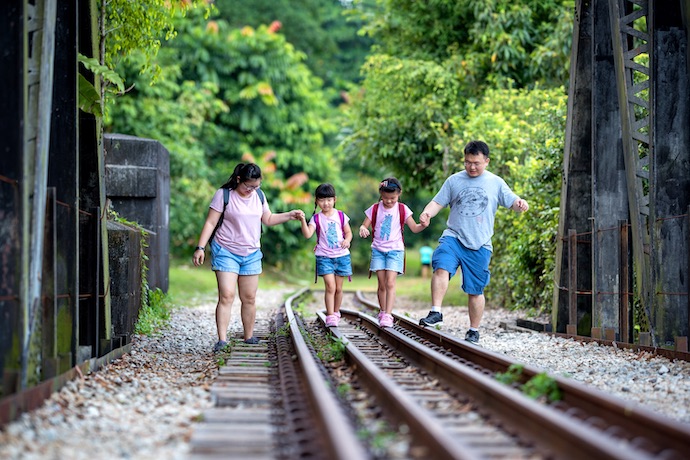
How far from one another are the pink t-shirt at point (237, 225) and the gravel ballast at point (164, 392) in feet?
3.59

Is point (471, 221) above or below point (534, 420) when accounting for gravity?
above

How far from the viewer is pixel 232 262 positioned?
9031 millimetres

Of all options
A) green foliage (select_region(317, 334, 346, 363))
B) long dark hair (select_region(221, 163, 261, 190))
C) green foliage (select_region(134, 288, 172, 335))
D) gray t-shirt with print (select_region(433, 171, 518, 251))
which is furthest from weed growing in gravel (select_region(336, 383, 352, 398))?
green foliage (select_region(134, 288, 172, 335))

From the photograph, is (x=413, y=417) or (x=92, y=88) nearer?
(x=413, y=417)

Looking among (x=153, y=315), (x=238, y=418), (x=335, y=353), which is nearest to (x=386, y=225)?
(x=335, y=353)

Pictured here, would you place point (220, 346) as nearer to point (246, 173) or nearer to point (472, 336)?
point (246, 173)

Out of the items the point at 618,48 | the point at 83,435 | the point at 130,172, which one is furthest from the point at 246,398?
the point at 130,172

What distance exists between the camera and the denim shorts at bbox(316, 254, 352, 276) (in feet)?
34.8

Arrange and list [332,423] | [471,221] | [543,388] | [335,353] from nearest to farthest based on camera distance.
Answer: [332,423], [543,388], [335,353], [471,221]

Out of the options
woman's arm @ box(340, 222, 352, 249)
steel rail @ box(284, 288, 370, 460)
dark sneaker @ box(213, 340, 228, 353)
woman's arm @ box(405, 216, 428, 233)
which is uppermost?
woman's arm @ box(405, 216, 428, 233)

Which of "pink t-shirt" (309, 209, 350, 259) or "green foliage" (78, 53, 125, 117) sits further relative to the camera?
"pink t-shirt" (309, 209, 350, 259)

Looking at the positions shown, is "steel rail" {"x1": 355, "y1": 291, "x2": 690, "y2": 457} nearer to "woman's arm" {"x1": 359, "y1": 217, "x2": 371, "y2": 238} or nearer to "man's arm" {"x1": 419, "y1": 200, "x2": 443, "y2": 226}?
"man's arm" {"x1": 419, "y1": 200, "x2": 443, "y2": 226}

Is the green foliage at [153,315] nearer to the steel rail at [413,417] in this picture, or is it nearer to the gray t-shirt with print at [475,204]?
the gray t-shirt with print at [475,204]

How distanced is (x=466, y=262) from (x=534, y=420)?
4949 mm
